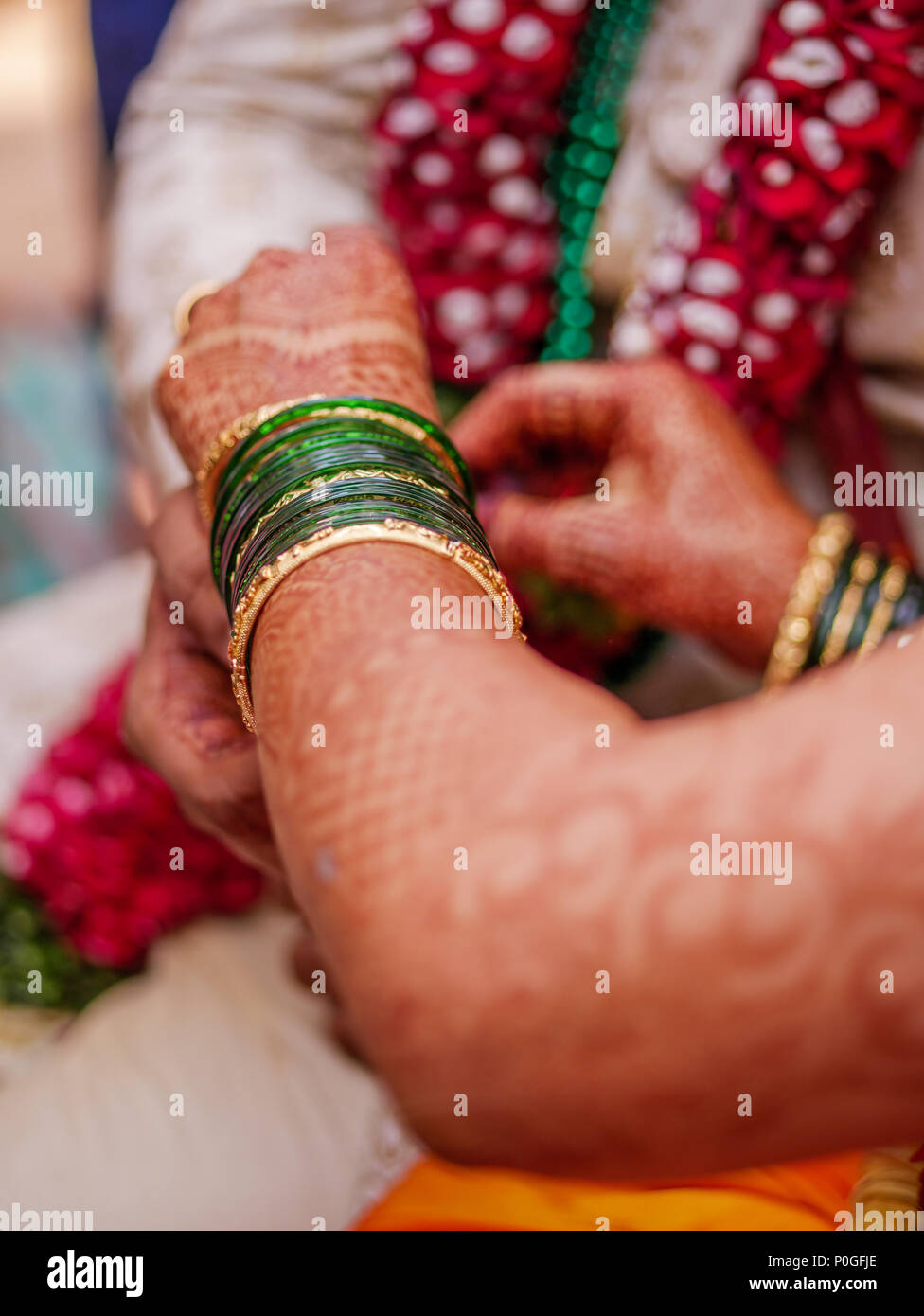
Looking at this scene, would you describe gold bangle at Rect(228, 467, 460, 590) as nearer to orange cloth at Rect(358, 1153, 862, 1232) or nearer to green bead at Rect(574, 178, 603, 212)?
orange cloth at Rect(358, 1153, 862, 1232)

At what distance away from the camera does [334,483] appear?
0.39m

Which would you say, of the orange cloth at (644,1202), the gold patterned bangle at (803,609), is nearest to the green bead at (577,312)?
the gold patterned bangle at (803,609)

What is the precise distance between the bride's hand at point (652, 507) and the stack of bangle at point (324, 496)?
0.28 metres

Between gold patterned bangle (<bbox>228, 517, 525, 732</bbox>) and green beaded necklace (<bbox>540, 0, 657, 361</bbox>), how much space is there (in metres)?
0.58

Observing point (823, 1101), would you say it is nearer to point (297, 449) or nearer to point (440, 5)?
point (297, 449)

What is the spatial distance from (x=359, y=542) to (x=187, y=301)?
439mm

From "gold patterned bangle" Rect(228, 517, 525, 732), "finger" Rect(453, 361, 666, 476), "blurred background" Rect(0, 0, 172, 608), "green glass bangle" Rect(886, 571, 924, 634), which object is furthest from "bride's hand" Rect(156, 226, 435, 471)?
"blurred background" Rect(0, 0, 172, 608)

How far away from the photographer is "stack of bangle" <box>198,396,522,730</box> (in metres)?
0.37

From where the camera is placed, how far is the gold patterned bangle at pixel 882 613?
632 millimetres

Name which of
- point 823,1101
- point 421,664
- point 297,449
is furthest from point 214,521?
point 823,1101

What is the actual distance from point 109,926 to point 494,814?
0.76 meters

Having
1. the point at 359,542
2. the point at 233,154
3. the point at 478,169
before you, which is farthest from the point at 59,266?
the point at 359,542

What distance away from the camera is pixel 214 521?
452 mm

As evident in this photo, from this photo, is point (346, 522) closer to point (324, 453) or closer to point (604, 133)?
point (324, 453)
